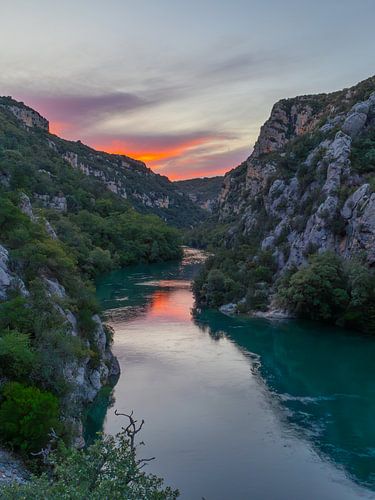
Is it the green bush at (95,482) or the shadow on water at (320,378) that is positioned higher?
the green bush at (95,482)

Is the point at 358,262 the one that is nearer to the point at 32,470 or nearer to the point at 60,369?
the point at 60,369

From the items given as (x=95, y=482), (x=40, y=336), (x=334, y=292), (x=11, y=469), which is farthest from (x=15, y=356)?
(x=334, y=292)

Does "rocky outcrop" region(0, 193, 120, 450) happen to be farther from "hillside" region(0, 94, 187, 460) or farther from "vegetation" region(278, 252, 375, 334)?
"vegetation" region(278, 252, 375, 334)

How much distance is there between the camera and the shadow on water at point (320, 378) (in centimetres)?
2167

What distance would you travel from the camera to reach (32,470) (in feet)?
52.2

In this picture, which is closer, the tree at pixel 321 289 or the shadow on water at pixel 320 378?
the shadow on water at pixel 320 378

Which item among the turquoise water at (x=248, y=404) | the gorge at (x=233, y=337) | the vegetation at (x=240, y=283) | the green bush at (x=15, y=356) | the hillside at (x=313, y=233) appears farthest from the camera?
the vegetation at (x=240, y=283)

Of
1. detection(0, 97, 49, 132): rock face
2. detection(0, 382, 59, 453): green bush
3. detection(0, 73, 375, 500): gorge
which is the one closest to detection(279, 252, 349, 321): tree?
detection(0, 73, 375, 500): gorge

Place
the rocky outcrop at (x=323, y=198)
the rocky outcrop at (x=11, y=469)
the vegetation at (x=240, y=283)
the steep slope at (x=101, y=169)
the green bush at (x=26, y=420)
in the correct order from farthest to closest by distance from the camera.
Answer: the steep slope at (x=101, y=169), the vegetation at (x=240, y=283), the rocky outcrop at (x=323, y=198), the green bush at (x=26, y=420), the rocky outcrop at (x=11, y=469)

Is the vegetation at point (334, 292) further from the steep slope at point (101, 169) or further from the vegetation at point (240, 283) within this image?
the steep slope at point (101, 169)

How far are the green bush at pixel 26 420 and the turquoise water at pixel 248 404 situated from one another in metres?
4.77

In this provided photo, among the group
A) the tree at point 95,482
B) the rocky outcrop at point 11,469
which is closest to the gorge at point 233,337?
the rocky outcrop at point 11,469

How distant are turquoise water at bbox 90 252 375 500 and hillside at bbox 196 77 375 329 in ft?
9.16

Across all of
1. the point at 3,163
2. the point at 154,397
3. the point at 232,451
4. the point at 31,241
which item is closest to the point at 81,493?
the point at 232,451
